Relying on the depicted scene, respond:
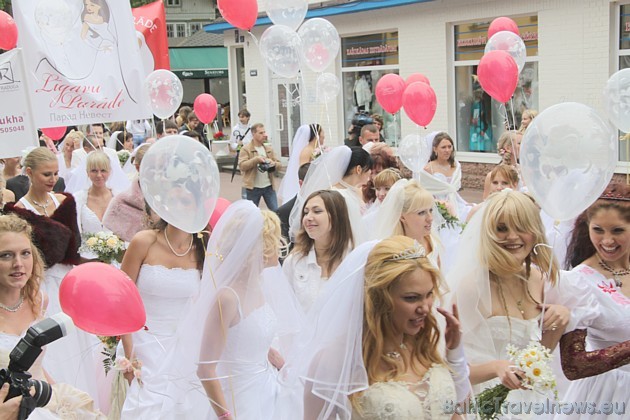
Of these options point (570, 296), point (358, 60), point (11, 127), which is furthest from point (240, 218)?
point (358, 60)

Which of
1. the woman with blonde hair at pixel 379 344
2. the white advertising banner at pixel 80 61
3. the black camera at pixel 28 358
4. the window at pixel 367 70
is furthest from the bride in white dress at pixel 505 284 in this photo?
the window at pixel 367 70

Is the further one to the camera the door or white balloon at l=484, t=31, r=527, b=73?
the door

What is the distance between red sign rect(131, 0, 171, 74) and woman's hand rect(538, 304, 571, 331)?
336 inches

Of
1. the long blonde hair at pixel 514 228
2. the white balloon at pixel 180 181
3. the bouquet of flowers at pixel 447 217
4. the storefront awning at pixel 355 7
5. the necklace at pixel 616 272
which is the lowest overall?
the bouquet of flowers at pixel 447 217

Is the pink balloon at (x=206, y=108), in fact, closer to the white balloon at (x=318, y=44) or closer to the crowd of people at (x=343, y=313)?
the white balloon at (x=318, y=44)

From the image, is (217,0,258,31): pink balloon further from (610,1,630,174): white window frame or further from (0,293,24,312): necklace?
(610,1,630,174): white window frame

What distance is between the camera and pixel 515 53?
36.0 feet

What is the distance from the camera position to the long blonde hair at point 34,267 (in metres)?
4.54

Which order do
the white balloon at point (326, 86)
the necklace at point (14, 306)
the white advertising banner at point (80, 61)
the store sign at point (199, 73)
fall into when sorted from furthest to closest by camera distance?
the store sign at point (199, 73)
the white balloon at point (326, 86)
the white advertising banner at point (80, 61)
the necklace at point (14, 306)

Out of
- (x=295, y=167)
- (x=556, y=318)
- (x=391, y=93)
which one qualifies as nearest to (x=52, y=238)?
(x=556, y=318)

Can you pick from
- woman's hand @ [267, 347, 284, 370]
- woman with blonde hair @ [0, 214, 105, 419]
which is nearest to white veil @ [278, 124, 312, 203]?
woman's hand @ [267, 347, 284, 370]

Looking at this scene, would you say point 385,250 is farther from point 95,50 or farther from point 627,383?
point 95,50

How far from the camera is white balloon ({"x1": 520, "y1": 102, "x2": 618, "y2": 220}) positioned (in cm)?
466

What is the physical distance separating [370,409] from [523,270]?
1553 mm
